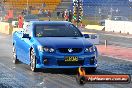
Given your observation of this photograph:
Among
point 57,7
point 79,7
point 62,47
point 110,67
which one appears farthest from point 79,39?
point 57,7

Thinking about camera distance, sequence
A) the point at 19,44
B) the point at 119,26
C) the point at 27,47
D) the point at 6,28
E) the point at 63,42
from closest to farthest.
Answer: the point at 63,42 → the point at 27,47 → the point at 19,44 → the point at 6,28 → the point at 119,26

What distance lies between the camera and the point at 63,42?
12156 millimetres

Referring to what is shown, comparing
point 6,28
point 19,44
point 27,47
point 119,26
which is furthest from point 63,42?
point 119,26

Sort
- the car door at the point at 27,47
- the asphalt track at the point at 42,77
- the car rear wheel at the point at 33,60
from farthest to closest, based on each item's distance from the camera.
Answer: the car door at the point at 27,47 < the car rear wheel at the point at 33,60 < the asphalt track at the point at 42,77

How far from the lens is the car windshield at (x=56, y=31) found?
43.2 feet

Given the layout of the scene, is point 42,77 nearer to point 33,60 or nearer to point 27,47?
point 33,60

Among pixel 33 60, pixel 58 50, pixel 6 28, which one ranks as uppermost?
A: pixel 58 50

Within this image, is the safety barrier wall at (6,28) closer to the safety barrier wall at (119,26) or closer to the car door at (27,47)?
the safety barrier wall at (119,26)

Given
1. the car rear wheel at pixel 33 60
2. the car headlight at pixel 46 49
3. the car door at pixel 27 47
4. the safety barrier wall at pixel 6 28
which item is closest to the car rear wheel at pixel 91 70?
the car headlight at pixel 46 49

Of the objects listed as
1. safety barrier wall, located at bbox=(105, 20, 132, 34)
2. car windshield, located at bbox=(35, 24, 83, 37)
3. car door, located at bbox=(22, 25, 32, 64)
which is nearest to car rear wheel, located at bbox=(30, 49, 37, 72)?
car door, located at bbox=(22, 25, 32, 64)

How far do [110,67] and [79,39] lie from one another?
7.20 ft

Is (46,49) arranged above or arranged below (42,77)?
above

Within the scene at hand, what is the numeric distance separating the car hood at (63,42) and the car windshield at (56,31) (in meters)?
0.49

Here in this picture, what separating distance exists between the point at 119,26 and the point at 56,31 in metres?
35.6
